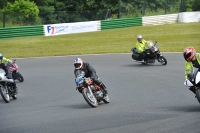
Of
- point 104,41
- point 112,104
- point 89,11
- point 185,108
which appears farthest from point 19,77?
point 89,11

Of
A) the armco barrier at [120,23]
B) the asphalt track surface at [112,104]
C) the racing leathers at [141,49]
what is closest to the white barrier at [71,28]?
the armco barrier at [120,23]

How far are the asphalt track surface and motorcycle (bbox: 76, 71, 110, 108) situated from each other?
24cm

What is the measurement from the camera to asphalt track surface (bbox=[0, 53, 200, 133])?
34.1 feet

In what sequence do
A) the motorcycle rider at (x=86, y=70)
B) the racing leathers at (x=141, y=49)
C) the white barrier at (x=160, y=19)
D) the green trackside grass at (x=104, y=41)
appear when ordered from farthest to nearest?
1. the white barrier at (x=160, y=19)
2. the green trackside grass at (x=104, y=41)
3. the racing leathers at (x=141, y=49)
4. the motorcycle rider at (x=86, y=70)

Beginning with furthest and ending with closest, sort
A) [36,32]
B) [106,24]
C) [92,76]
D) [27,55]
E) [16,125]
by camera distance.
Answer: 1. [106,24]
2. [36,32]
3. [27,55]
4. [92,76]
5. [16,125]

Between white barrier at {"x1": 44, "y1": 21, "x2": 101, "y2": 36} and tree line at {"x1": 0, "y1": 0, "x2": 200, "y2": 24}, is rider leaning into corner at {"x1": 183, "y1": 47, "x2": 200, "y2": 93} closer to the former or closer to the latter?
white barrier at {"x1": 44, "y1": 21, "x2": 101, "y2": 36}

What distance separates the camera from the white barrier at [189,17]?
158ft

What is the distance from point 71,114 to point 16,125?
162cm

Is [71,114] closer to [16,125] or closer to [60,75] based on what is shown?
[16,125]

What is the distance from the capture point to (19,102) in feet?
53.4

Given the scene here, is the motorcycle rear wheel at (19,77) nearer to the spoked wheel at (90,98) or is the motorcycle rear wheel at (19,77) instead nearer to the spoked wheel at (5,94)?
the spoked wheel at (5,94)

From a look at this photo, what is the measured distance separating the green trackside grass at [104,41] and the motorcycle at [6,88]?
15432mm

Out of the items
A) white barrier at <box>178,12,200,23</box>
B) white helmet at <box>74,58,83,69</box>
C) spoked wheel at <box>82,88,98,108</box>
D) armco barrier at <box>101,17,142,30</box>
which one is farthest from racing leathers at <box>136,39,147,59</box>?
white barrier at <box>178,12,200,23</box>

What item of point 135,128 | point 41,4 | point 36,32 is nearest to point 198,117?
point 135,128
